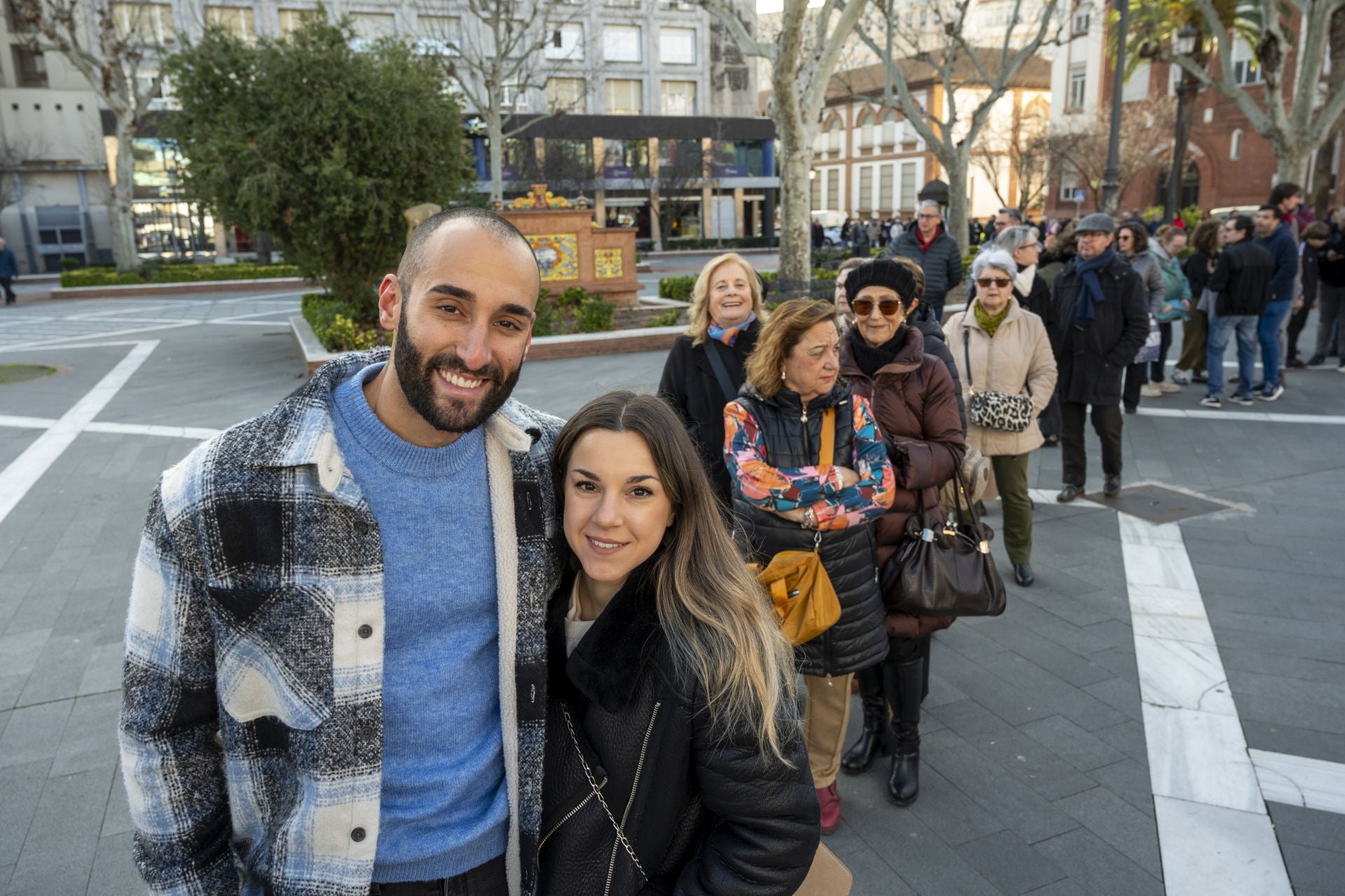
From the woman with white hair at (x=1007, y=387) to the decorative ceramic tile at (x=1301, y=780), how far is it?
1.87 m

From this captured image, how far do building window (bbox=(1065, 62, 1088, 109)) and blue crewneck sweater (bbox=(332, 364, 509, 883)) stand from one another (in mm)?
50698

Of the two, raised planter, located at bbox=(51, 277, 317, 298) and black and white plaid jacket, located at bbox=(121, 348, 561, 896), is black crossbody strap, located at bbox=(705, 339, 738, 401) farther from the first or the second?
raised planter, located at bbox=(51, 277, 317, 298)

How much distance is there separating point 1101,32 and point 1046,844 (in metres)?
47.7

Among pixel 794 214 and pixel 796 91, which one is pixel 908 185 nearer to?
pixel 794 214

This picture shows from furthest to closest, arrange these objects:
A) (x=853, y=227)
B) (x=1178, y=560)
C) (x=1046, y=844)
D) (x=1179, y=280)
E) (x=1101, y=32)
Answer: (x=1101, y=32) < (x=853, y=227) < (x=1179, y=280) < (x=1178, y=560) < (x=1046, y=844)

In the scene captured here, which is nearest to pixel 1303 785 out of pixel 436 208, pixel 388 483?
pixel 388 483

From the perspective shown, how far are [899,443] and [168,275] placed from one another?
→ 96.7 feet

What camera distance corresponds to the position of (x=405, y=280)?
5.71 ft

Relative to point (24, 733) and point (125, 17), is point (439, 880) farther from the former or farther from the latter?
point (125, 17)

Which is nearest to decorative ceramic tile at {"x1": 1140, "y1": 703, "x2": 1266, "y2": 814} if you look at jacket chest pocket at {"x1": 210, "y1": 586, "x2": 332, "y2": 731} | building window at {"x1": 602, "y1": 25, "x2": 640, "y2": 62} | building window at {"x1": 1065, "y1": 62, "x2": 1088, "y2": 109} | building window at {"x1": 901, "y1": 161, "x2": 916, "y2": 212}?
jacket chest pocket at {"x1": 210, "y1": 586, "x2": 332, "y2": 731}

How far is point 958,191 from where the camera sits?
63.1ft

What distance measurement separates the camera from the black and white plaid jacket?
1.60 metres

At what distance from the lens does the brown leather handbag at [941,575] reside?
3469 mm

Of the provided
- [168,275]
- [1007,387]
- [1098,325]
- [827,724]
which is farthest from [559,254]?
[168,275]
